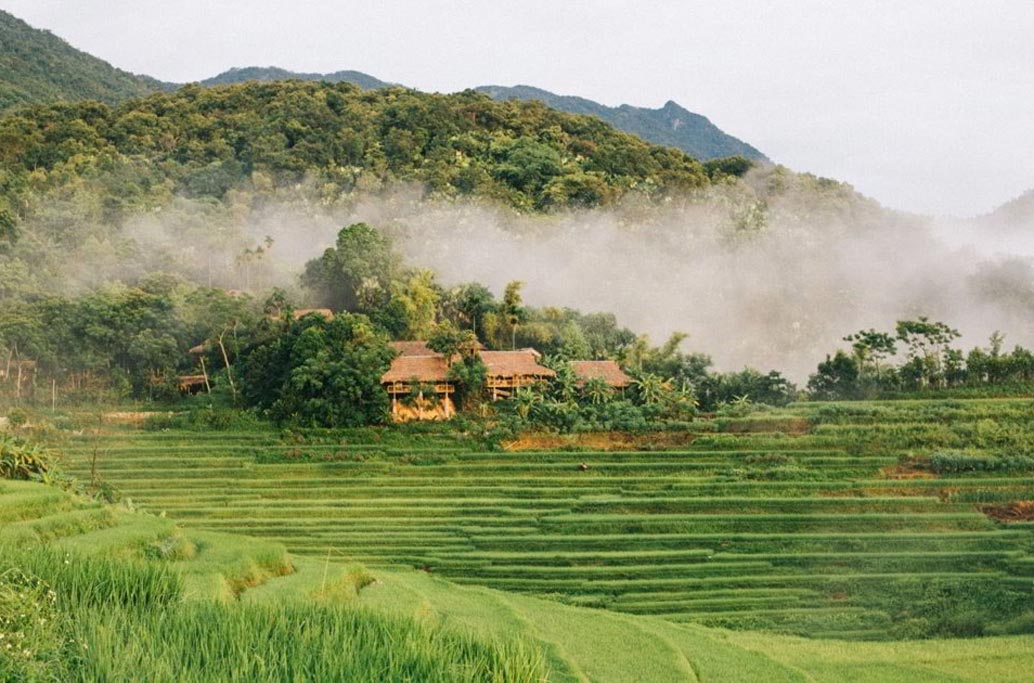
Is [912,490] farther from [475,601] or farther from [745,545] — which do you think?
[475,601]

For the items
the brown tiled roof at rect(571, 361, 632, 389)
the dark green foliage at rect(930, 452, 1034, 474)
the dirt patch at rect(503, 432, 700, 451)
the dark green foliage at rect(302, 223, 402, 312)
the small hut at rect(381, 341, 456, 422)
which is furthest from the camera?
the dark green foliage at rect(302, 223, 402, 312)

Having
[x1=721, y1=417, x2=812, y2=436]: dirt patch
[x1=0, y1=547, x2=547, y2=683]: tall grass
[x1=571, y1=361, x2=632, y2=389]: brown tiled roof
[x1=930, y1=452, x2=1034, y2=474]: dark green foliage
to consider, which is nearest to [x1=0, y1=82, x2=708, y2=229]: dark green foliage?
[x1=571, y1=361, x2=632, y2=389]: brown tiled roof

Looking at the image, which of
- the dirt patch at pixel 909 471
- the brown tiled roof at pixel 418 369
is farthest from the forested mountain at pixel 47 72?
the dirt patch at pixel 909 471

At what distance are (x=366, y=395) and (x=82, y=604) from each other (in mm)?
17976

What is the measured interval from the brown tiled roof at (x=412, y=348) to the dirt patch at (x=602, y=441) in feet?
16.3

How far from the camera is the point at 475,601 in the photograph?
42.4 ft

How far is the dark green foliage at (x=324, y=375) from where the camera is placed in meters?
24.1

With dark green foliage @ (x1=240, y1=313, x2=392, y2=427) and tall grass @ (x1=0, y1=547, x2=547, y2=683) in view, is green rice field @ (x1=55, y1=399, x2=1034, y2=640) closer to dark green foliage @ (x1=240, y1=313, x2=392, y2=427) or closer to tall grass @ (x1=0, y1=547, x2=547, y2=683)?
dark green foliage @ (x1=240, y1=313, x2=392, y2=427)

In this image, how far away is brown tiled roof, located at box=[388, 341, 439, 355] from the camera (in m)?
27.3

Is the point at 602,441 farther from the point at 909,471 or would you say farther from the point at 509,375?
the point at 909,471

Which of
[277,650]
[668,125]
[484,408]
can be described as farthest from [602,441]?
[668,125]

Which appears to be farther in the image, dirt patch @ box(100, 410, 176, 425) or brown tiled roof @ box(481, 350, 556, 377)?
brown tiled roof @ box(481, 350, 556, 377)

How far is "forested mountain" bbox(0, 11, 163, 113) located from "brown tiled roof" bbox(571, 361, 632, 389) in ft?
137

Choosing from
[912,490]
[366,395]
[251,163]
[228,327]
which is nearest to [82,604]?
[912,490]
